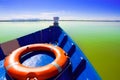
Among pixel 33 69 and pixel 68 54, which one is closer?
pixel 33 69

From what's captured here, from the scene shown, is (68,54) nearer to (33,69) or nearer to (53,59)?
(53,59)

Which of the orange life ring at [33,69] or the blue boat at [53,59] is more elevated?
the orange life ring at [33,69]

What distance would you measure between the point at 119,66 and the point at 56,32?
3922mm

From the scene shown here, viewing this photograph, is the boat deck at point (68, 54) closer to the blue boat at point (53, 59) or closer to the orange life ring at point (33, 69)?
the blue boat at point (53, 59)

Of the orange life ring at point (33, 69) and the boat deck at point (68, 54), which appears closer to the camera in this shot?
the orange life ring at point (33, 69)

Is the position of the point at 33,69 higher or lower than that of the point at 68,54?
higher

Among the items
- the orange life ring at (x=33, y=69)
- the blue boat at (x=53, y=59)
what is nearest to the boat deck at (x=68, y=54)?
the blue boat at (x=53, y=59)

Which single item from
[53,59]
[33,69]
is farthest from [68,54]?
[33,69]

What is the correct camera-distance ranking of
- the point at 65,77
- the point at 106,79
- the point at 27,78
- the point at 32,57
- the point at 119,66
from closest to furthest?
the point at 27,78 → the point at 65,77 → the point at 32,57 → the point at 106,79 → the point at 119,66

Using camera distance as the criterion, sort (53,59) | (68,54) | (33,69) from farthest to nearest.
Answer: (68,54) < (53,59) < (33,69)

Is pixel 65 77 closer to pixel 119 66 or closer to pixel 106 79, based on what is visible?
pixel 106 79

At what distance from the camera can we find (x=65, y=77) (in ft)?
7.97

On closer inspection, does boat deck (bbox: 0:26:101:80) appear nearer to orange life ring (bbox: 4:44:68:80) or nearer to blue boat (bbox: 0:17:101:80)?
blue boat (bbox: 0:17:101:80)

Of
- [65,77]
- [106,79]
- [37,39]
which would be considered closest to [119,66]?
[106,79]
